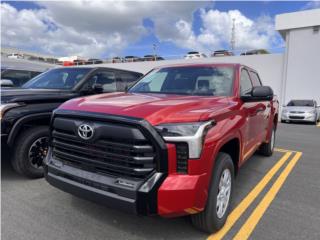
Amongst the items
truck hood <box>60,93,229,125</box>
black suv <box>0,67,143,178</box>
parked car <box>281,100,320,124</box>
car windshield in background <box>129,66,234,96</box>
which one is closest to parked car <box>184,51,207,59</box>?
parked car <box>281,100,320,124</box>

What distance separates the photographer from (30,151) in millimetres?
4293

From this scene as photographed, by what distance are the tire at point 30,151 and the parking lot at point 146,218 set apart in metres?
0.18

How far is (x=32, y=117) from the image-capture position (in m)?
4.25

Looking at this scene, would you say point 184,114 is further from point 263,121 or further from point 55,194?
point 263,121

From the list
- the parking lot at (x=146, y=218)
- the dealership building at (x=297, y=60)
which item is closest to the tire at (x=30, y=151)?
the parking lot at (x=146, y=218)

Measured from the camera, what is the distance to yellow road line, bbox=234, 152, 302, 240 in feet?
10.0

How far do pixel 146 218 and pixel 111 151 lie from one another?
3.51 feet

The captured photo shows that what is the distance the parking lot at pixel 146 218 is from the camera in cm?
299

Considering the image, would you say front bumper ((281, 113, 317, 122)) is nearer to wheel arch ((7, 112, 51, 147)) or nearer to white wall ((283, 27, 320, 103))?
white wall ((283, 27, 320, 103))

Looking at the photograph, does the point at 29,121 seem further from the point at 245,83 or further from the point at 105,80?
the point at 245,83

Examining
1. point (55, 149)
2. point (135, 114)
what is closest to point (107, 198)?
point (135, 114)

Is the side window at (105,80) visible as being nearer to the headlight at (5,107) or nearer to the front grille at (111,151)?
the headlight at (5,107)

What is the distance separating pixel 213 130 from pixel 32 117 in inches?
110

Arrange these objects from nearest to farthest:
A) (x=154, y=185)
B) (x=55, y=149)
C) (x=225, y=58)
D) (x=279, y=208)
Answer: (x=154, y=185)
(x=55, y=149)
(x=279, y=208)
(x=225, y=58)
